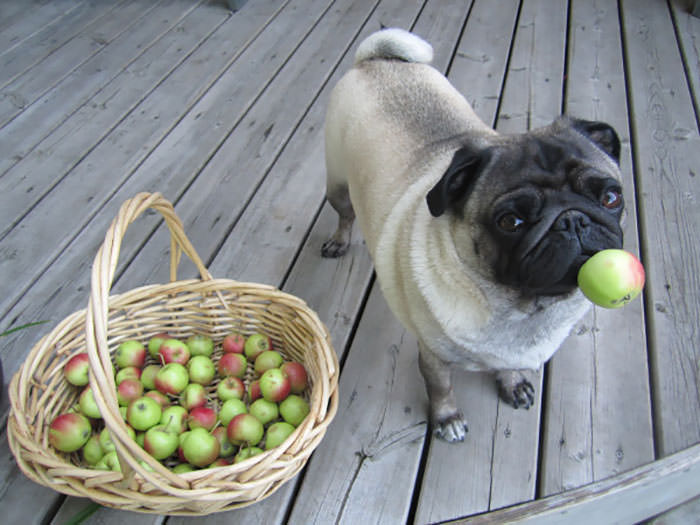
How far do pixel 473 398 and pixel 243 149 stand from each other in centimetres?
184

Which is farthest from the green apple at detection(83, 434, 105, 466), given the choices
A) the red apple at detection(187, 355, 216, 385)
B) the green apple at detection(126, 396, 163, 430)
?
the red apple at detection(187, 355, 216, 385)

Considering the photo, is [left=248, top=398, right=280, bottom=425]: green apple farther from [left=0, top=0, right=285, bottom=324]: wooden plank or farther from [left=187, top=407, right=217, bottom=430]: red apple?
[left=0, top=0, right=285, bottom=324]: wooden plank

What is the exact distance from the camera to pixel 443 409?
5.76 ft

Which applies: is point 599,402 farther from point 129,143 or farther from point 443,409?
point 129,143

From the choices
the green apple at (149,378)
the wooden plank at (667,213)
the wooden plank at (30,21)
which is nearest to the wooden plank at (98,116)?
the wooden plank at (30,21)

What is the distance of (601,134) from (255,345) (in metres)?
1.26

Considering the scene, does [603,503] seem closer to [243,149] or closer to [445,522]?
[445,522]

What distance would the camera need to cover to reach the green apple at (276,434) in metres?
1.55

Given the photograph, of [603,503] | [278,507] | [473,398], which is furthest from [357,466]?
[603,503]

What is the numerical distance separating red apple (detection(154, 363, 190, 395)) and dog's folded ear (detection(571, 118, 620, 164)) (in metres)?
1.39

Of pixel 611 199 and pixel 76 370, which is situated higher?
pixel 611 199

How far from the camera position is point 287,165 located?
2816 mm

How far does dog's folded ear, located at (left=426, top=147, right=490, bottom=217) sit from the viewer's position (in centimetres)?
127

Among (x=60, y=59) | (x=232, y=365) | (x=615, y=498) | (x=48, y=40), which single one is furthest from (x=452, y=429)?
(x=48, y=40)
